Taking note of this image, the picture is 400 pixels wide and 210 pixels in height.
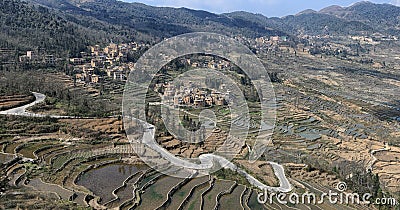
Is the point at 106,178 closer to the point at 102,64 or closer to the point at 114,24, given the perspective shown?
the point at 102,64

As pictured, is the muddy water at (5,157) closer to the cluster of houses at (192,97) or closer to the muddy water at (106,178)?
the muddy water at (106,178)

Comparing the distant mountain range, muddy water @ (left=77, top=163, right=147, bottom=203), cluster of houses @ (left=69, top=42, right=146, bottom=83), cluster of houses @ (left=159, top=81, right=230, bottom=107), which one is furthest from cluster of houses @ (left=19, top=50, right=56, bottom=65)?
muddy water @ (left=77, top=163, right=147, bottom=203)

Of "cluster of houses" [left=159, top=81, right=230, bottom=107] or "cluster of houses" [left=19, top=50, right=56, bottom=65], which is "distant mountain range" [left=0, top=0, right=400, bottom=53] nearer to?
"cluster of houses" [left=19, top=50, right=56, bottom=65]

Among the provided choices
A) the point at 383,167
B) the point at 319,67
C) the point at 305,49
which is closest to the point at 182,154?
the point at 383,167

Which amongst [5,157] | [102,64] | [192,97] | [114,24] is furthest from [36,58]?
[114,24]

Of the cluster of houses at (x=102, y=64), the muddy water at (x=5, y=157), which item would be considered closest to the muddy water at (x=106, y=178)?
the muddy water at (x=5, y=157)

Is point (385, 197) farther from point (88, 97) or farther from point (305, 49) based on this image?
point (305, 49)

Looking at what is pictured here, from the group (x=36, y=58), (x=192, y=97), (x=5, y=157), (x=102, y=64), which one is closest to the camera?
(x=5, y=157)
